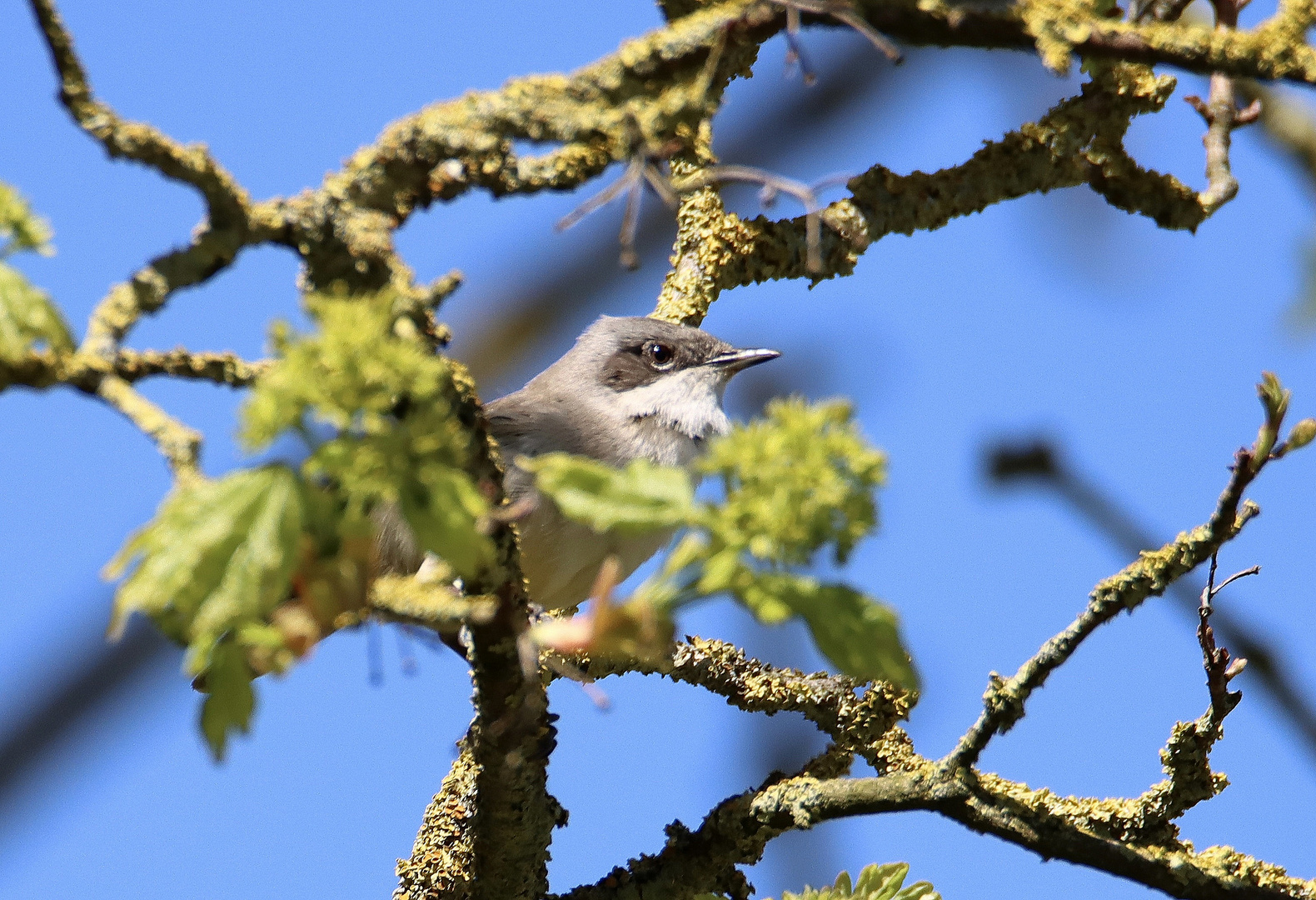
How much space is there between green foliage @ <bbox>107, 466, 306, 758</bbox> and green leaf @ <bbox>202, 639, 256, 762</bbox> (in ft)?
0.17

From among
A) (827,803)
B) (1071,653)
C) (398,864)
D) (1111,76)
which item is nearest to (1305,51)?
(1071,653)

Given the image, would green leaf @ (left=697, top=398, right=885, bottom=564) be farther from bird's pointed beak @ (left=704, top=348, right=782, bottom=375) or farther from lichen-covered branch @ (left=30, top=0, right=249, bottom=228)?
bird's pointed beak @ (left=704, top=348, right=782, bottom=375)

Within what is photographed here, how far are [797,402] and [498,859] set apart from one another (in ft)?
7.61

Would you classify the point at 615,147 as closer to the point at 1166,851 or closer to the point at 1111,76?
the point at 1166,851

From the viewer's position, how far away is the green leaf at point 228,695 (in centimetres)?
202

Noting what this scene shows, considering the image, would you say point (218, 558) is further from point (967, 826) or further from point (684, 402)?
point (684, 402)

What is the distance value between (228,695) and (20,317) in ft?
2.31

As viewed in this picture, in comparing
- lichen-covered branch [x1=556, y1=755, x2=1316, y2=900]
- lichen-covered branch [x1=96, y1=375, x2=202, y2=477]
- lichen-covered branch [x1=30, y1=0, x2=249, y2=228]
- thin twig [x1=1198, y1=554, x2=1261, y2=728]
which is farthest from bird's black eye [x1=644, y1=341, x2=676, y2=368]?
lichen-covered branch [x1=96, y1=375, x2=202, y2=477]

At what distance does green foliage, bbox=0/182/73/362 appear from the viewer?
83.8 inches

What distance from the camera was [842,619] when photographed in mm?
2016

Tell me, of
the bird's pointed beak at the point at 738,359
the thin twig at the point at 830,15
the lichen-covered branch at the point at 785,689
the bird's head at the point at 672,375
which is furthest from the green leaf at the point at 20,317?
the bird's pointed beak at the point at 738,359

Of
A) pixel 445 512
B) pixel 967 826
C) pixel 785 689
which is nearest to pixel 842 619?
pixel 445 512

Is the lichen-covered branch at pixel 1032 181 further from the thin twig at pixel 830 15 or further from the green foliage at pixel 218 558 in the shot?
the green foliage at pixel 218 558

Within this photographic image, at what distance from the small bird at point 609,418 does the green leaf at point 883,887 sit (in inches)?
96.1
